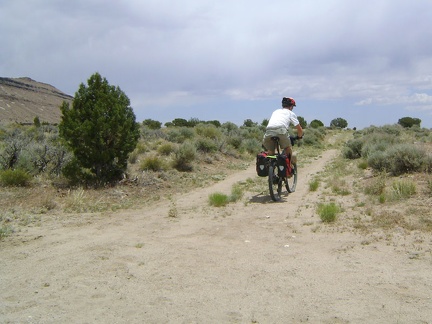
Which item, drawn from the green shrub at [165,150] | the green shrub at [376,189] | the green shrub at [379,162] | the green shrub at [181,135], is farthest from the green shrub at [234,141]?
the green shrub at [376,189]

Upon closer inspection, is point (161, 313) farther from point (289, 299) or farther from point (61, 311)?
point (289, 299)

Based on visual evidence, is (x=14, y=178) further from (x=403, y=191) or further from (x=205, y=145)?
(x=403, y=191)

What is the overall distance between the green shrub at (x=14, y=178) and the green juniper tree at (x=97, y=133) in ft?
3.21

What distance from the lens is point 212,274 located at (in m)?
4.48

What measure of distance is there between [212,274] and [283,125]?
4631 millimetres

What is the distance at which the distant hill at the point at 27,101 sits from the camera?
5669 cm

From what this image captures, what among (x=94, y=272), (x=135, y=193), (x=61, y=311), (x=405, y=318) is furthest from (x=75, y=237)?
(x=405, y=318)

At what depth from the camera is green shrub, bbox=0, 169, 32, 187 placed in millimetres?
9484

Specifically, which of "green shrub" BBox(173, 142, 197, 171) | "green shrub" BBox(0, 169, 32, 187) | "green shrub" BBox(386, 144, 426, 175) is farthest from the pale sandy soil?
"green shrub" BBox(173, 142, 197, 171)

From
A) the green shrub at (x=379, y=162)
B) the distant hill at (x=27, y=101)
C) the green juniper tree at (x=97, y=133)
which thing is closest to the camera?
the green juniper tree at (x=97, y=133)

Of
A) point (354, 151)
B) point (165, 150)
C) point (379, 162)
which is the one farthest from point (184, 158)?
point (354, 151)

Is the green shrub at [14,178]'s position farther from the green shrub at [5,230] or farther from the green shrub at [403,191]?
the green shrub at [403,191]

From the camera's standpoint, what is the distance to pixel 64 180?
1045cm

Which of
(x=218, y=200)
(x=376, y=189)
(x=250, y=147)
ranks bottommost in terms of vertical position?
(x=218, y=200)
